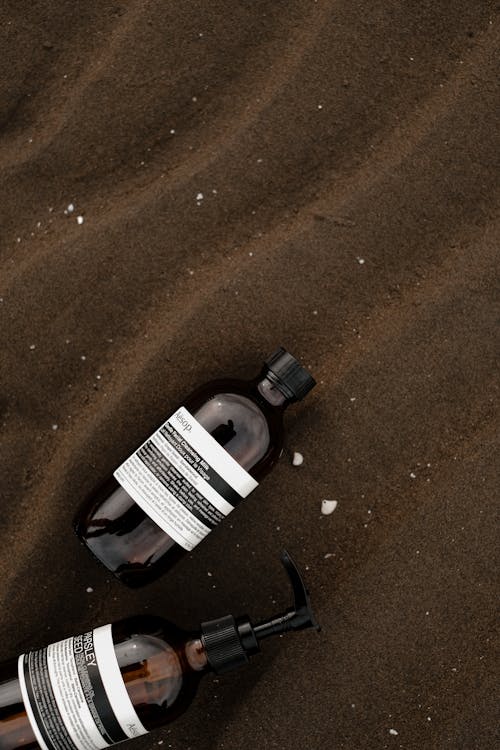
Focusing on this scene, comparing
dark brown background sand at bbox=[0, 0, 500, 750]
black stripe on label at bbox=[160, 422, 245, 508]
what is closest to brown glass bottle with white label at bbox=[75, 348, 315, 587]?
black stripe on label at bbox=[160, 422, 245, 508]

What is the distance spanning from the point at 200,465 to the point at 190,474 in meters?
0.03

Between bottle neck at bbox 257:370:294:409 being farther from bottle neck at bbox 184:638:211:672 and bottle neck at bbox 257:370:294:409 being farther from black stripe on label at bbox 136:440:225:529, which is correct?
bottle neck at bbox 184:638:211:672

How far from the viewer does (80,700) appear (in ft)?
3.82

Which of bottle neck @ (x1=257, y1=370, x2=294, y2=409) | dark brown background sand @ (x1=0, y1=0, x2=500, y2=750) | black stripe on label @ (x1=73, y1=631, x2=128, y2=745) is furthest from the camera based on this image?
dark brown background sand @ (x1=0, y1=0, x2=500, y2=750)

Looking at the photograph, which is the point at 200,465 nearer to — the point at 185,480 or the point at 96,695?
the point at 185,480

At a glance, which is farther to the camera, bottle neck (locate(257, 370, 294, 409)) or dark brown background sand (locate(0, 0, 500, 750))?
dark brown background sand (locate(0, 0, 500, 750))

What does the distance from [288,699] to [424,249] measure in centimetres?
100

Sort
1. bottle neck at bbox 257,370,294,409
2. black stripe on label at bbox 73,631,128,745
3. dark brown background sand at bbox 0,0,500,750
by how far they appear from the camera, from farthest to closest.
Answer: dark brown background sand at bbox 0,0,500,750 → bottle neck at bbox 257,370,294,409 → black stripe on label at bbox 73,631,128,745

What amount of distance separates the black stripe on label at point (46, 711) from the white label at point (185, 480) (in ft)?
1.11

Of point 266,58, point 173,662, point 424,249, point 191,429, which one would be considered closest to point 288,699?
point 173,662

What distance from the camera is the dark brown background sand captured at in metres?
1.41

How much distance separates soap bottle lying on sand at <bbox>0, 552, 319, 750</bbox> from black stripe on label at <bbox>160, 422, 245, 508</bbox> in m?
0.16

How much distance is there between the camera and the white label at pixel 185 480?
121 cm

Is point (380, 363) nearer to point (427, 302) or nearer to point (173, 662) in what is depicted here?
point (427, 302)
